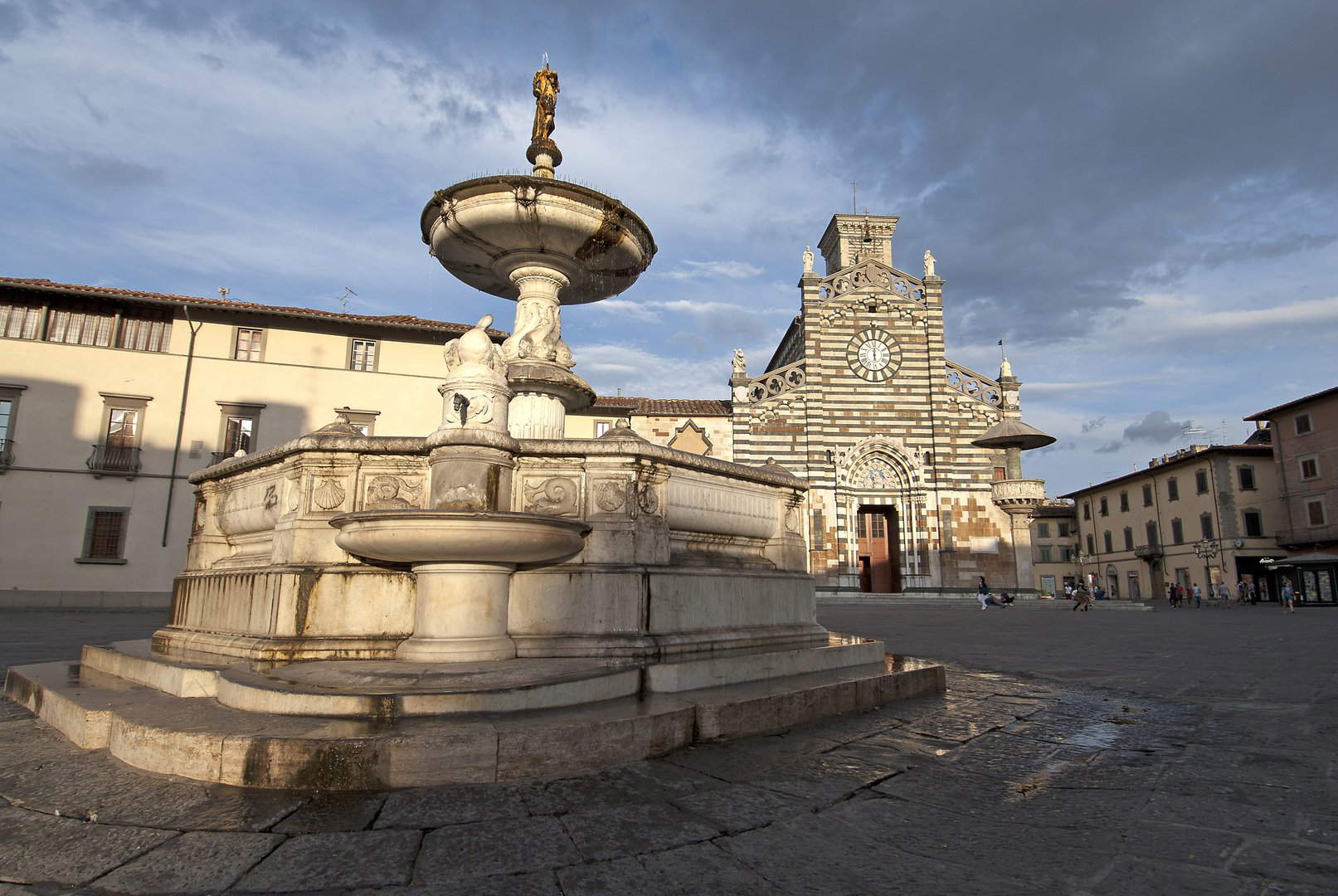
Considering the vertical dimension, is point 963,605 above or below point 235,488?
below

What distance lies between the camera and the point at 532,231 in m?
7.50

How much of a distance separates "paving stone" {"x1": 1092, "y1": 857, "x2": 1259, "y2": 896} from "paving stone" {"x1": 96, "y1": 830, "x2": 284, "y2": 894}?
273 centimetres

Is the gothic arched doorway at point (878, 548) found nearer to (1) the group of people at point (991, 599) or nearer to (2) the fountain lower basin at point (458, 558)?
(1) the group of people at point (991, 599)

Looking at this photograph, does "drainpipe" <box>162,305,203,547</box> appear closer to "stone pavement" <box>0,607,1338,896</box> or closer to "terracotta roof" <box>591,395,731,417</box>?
"terracotta roof" <box>591,395,731,417</box>

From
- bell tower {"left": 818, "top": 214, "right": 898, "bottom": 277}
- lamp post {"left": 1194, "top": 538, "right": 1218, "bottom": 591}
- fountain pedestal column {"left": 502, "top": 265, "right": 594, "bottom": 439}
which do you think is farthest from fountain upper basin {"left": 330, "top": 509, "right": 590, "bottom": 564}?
lamp post {"left": 1194, "top": 538, "right": 1218, "bottom": 591}

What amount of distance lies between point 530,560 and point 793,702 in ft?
6.28

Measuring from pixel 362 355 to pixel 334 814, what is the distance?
2597 centimetres

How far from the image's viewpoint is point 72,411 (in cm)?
2306

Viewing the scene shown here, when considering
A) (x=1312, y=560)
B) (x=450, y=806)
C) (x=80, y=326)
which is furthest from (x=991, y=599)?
(x=80, y=326)

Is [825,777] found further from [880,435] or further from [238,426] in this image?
[880,435]

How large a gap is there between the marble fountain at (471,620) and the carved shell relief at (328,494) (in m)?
0.01

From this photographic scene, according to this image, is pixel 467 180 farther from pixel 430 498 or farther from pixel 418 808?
pixel 418 808

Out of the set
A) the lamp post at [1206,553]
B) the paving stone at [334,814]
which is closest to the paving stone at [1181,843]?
the paving stone at [334,814]

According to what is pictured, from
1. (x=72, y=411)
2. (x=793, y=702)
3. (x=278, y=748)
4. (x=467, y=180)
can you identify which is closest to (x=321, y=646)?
(x=278, y=748)
